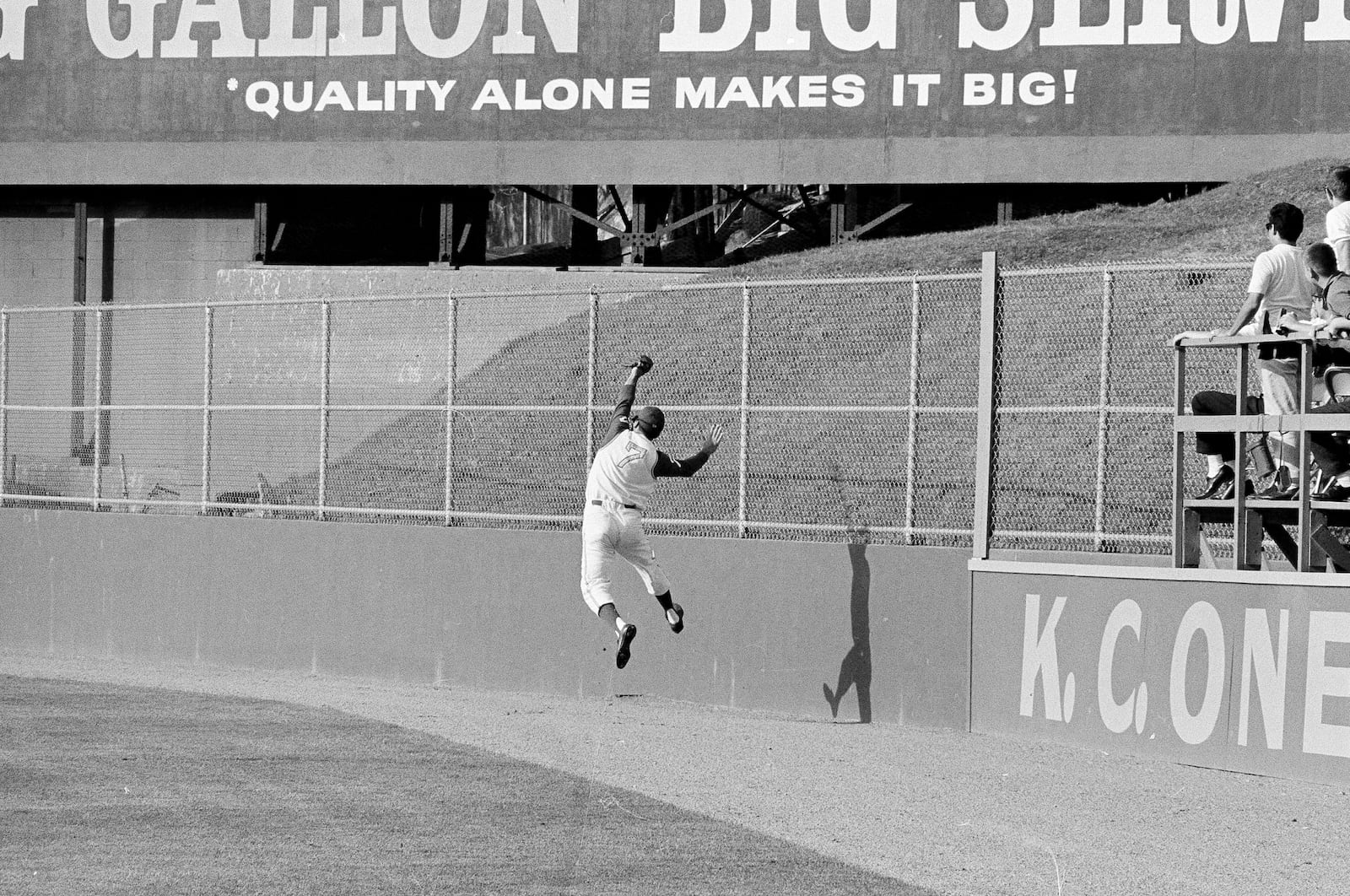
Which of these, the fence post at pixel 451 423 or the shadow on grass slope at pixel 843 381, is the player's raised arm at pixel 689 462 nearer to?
the shadow on grass slope at pixel 843 381

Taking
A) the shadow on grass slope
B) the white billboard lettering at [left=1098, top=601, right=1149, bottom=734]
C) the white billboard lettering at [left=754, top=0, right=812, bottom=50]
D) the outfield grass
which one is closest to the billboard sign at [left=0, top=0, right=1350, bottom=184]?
the white billboard lettering at [left=754, top=0, right=812, bottom=50]

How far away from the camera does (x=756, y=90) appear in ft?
81.1

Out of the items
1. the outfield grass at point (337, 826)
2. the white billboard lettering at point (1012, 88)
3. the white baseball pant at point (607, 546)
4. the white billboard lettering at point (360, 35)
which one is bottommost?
the outfield grass at point (337, 826)

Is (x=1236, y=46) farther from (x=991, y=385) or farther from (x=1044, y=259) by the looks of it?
(x=991, y=385)

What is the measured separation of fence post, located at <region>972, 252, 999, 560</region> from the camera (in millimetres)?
12016

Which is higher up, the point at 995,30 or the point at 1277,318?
the point at 995,30

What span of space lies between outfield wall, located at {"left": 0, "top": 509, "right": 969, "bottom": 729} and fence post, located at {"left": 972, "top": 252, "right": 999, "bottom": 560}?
35cm

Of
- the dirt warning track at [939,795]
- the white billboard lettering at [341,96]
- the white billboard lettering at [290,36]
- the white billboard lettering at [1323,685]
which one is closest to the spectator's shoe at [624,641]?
the dirt warning track at [939,795]

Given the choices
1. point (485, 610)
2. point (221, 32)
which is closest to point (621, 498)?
point (485, 610)

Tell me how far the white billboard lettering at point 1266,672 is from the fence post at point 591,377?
5.78 metres

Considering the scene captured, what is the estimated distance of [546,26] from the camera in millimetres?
25484

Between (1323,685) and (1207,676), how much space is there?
788mm

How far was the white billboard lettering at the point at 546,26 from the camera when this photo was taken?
83.3 feet

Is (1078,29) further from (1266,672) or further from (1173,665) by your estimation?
(1266,672)
